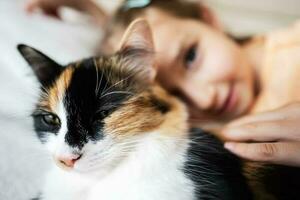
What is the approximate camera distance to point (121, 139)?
0.59 meters

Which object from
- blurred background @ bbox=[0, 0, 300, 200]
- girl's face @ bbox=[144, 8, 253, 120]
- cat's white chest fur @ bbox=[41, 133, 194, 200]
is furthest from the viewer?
girl's face @ bbox=[144, 8, 253, 120]

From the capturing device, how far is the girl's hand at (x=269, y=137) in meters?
0.64

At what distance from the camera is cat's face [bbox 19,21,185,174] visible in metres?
0.57

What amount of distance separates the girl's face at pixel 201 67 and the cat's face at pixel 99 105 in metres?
0.26

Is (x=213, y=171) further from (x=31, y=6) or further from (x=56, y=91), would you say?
(x=31, y=6)

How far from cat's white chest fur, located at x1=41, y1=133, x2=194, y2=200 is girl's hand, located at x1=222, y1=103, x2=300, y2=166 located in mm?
107

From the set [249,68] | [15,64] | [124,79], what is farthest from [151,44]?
[249,68]

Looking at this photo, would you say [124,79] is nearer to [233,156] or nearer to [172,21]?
[233,156]

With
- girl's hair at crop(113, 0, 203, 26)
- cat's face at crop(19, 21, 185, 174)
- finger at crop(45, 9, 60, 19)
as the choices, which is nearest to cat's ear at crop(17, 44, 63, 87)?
cat's face at crop(19, 21, 185, 174)

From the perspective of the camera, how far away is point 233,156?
637 mm

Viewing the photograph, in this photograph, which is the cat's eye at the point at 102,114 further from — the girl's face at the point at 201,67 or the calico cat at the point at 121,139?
the girl's face at the point at 201,67

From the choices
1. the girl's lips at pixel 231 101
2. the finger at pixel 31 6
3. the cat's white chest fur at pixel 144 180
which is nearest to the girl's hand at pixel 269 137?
the cat's white chest fur at pixel 144 180

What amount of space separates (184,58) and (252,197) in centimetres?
47

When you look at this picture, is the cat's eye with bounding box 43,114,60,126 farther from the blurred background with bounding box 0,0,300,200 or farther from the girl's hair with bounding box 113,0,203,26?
the girl's hair with bounding box 113,0,203,26
